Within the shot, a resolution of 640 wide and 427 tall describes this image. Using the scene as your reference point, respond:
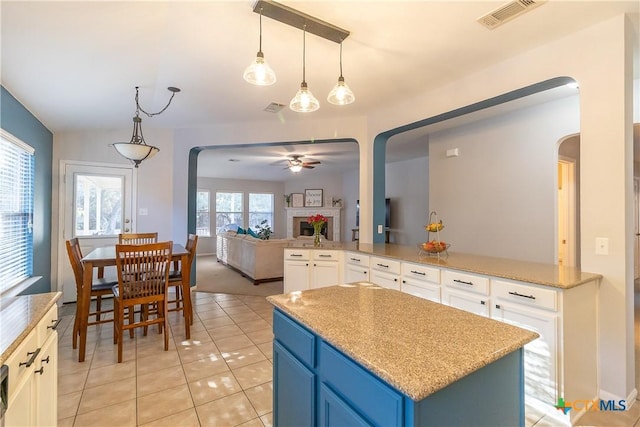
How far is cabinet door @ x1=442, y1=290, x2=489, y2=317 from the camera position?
88.9 inches

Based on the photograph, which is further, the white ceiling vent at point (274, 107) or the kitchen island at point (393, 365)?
the white ceiling vent at point (274, 107)

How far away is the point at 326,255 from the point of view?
3.84 m

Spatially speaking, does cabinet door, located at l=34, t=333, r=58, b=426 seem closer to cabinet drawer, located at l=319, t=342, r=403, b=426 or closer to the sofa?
cabinet drawer, located at l=319, t=342, r=403, b=426

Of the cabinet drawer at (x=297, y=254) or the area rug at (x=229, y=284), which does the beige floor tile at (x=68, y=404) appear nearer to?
the cabinet drawer at (x=297, y=254)

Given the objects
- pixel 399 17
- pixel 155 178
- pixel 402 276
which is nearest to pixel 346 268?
pixel 402 276

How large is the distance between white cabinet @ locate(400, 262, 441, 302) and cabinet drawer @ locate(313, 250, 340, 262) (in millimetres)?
1012

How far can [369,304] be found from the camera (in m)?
1.55

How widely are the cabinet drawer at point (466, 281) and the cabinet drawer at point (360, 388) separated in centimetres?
159

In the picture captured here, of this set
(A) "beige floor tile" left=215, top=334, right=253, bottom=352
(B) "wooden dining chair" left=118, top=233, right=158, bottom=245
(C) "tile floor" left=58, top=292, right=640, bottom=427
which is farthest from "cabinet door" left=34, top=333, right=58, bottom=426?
(B) "wooden dining chair" left=118, top=233, right=158, bottom=245

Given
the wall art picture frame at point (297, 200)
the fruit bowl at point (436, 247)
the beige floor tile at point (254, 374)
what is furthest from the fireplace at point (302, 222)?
the beige floor tile at point (254, 374)

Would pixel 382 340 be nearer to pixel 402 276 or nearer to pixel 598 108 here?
pixel 402 276

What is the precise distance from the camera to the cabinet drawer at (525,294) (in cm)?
190

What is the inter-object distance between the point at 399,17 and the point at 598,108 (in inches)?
59.3

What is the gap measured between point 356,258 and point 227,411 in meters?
2.02
